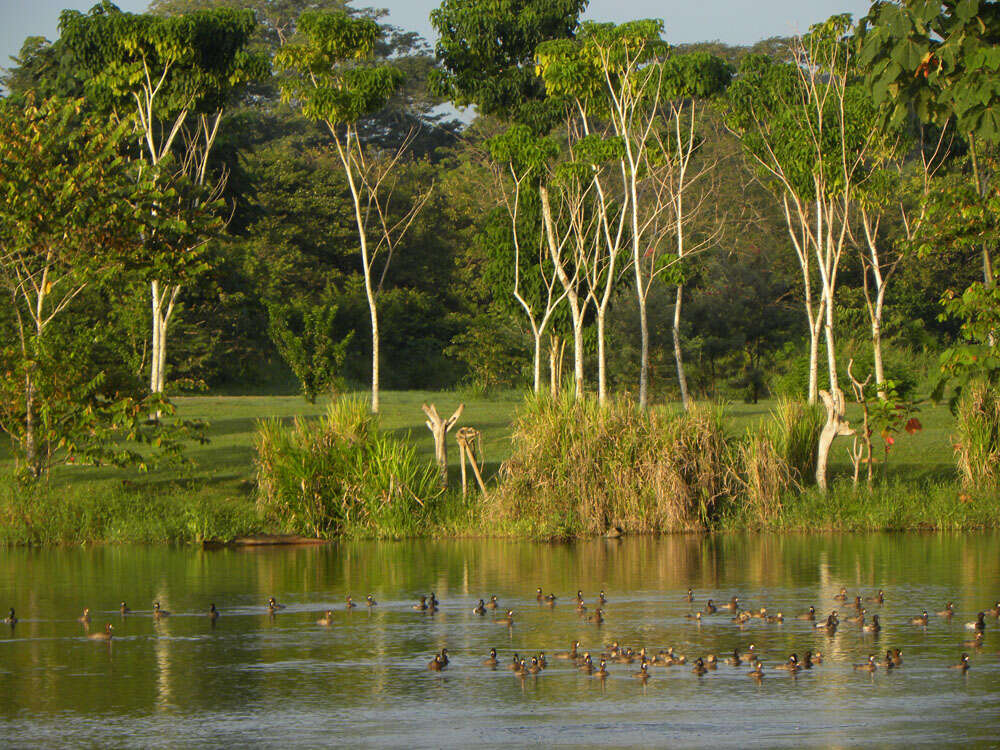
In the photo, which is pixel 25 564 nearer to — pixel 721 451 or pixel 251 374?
pixel 721 451

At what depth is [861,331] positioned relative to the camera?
2292 inches

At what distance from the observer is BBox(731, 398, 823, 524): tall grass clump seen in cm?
2761

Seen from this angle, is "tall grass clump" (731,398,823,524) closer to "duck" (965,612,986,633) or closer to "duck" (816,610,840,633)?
"duck" (816,610,840,633)

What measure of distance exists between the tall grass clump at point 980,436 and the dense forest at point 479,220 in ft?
6.19

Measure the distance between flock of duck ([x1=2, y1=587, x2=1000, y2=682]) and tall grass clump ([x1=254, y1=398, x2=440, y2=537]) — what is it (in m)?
7.37

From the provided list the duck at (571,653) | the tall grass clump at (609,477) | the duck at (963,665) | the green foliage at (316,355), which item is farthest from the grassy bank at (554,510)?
the green foliage at (316,355)

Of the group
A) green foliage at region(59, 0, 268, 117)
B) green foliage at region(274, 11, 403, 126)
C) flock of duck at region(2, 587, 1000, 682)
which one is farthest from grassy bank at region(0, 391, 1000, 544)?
green foliage at region(274, 11, 403, 126)

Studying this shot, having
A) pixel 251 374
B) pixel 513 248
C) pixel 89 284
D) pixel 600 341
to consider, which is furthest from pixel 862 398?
pixel 251 374

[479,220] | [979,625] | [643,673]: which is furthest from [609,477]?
[479,220]

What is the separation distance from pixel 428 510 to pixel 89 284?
8475mm

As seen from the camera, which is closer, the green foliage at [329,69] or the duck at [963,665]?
the duck at [963,665]

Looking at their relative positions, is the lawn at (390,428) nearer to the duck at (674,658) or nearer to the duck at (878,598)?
the duck at (878,598)

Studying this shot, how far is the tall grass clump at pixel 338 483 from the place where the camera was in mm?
27578

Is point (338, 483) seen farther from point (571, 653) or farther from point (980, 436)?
point (571, 653)
